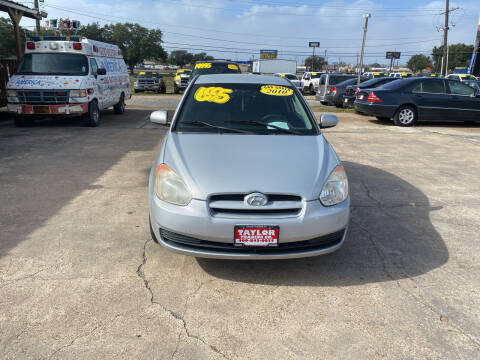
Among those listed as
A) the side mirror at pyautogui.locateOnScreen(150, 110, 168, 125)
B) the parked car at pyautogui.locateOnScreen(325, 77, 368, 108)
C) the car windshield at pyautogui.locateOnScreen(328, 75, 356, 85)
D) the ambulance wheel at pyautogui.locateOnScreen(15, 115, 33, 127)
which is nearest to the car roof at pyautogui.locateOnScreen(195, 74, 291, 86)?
the side mirror at pyautogui.locateOnScreen(150, 110, 168, 125)

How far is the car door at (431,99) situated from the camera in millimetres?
12391

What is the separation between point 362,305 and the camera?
114 inches

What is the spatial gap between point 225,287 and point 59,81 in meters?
8.93

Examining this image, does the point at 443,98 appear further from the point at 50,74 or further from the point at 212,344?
the point at 212,344

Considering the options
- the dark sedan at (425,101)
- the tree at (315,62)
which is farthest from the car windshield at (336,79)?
the tree at (315,62)

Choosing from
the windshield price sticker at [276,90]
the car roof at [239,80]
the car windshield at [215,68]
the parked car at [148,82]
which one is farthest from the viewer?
the parked car at [148,82]

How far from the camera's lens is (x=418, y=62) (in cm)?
10975

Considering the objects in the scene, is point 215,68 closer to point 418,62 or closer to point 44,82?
point 44,82

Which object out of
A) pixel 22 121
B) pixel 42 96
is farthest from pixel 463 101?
pixel 22 121

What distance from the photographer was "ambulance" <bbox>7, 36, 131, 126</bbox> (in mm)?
9844

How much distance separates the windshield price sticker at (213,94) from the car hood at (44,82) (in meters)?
6.78

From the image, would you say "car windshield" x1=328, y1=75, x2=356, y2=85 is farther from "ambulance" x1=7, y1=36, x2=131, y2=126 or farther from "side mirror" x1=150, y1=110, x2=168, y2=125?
"side mirror" x1=150, y1=110, x2=168, y2=125

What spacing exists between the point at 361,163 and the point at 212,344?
5.73 m

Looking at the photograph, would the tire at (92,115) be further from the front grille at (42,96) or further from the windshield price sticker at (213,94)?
the windshield price sticker at (213,94)
